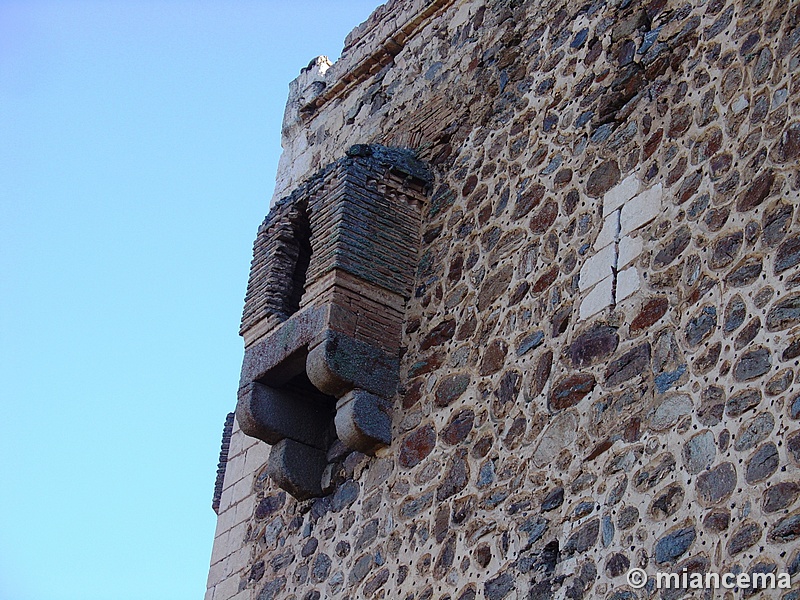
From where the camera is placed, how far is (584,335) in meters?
4.65

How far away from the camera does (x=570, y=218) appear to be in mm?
5082

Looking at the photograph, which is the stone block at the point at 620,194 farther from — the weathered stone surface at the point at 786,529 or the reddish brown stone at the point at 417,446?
the weathered stone surface at the point at 786,529

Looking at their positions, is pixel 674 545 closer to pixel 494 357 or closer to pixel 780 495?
pixel 780 495

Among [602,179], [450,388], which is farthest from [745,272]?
[450,388]

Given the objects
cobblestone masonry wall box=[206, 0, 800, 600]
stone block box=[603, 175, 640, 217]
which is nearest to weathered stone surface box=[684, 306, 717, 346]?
cobblestone masonry wall box=[206, 0, 800, 600]

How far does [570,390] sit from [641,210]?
73 centimetres

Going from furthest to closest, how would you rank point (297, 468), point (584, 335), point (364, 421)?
point (297, 468), point (364, 421), point (584, 335)

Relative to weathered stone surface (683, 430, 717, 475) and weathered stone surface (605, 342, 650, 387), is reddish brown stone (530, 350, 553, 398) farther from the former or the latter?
weathered stone surface (683, 430, 717, 475)

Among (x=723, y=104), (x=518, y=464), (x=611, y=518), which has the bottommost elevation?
(x=611, y=518)

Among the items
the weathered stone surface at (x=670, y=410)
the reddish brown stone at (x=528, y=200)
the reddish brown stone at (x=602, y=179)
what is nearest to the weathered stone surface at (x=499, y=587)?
the weathered stone surface at (x=670, y=410)

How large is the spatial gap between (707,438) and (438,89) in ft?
10.5

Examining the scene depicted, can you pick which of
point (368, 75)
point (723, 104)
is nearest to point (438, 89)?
point (368, 75)

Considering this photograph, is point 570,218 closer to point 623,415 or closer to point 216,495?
point 623,415

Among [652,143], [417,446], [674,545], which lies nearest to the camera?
[674,545]
